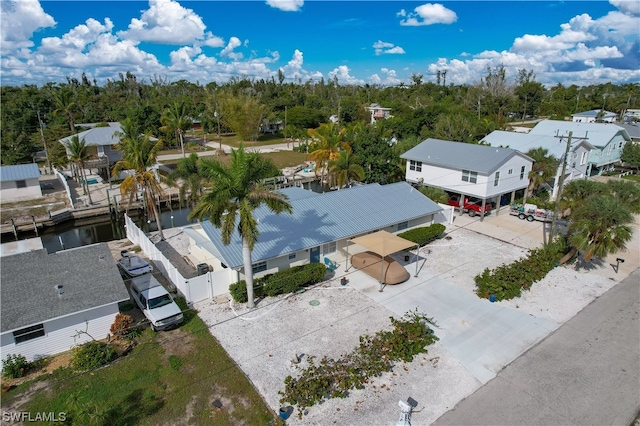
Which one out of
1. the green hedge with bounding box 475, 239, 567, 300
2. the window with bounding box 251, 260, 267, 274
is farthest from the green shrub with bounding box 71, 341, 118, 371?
the green hedge with bounding box 475, 239, 567, 300

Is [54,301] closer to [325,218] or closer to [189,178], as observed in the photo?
[189,178]

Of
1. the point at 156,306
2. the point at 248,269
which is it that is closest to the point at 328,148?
the point at 248,269

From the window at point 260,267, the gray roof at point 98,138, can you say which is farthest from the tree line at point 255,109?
the window at point 260,267

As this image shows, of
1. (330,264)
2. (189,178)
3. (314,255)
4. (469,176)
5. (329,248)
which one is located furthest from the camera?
(469,176)

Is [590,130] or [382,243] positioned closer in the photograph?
[382,243]

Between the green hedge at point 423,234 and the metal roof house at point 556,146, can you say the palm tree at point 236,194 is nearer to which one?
the green hedge at point 423,234

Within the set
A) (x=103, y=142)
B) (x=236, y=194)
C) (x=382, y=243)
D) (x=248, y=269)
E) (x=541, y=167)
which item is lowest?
(x=382, y=243)

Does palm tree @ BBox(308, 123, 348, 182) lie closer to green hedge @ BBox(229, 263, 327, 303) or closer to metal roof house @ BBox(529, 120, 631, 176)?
green hedge @ BBox(229, 263, 327, 303)
